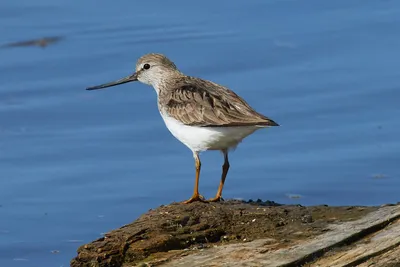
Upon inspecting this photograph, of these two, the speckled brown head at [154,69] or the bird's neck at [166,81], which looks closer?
the bird's neck at [166,81]

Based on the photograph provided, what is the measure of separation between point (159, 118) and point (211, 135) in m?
2.69

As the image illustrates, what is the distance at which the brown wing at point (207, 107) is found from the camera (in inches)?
294

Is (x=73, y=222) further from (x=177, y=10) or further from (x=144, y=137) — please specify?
(x=177, y=10)

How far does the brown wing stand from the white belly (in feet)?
0.15

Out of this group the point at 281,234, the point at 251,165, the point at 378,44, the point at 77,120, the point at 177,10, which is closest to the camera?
the point at 281,234

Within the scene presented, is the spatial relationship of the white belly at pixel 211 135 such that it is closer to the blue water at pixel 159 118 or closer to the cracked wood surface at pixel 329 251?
the blue water at pixel 159 118

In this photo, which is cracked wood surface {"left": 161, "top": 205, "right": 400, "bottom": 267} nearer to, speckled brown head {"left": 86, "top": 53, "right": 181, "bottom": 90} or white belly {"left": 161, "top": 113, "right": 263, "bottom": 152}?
white belly {"left": 161, "top": 113, "right": 263, "bottom": 152}

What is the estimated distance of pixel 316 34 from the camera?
11844mm

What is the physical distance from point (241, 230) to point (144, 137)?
143 inches

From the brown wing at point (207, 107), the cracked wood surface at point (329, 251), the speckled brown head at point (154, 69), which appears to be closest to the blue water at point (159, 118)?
the speckled brown head at point (154, 69)

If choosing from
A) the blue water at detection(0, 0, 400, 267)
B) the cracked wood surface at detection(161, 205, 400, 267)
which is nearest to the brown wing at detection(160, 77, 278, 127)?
the blue water at detection(0, 0, 400, 267)

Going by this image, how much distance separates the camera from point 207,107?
7.78 m

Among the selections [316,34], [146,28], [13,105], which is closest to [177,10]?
[146,28]

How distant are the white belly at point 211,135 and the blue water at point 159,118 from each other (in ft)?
4.09
